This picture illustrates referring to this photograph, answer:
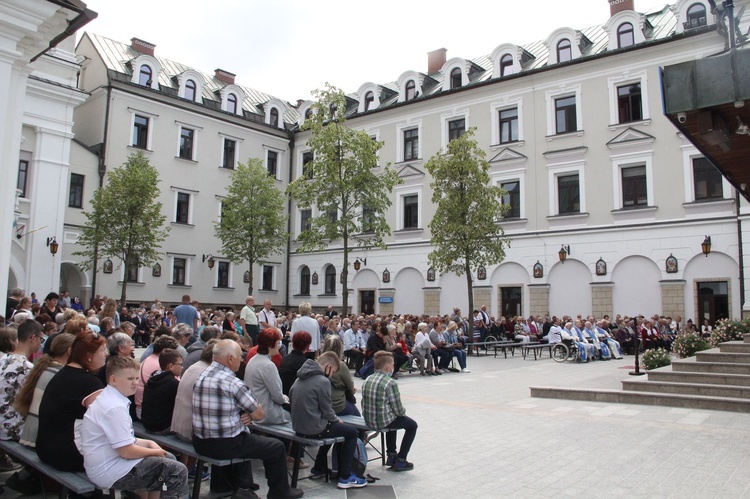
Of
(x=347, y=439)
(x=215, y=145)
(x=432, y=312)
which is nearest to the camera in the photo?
(x=347, y=439)

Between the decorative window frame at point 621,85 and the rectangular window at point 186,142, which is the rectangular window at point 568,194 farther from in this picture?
the rectangular window at point 186,142

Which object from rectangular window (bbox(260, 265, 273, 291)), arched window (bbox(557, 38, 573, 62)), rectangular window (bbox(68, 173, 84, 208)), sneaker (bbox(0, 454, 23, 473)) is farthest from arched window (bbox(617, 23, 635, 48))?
sneaker (bbox(0, 454, 23, 473))

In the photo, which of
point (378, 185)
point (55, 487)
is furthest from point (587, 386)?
point (378, 185)

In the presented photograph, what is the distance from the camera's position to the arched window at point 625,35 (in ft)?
92.4

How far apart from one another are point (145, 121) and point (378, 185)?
15180 millimetres

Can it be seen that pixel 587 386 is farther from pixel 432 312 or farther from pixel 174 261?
pixel 174 261

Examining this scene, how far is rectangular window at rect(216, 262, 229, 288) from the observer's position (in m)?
35.8

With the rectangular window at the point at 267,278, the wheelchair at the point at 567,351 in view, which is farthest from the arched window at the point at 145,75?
the wheelchair at the point at 567,351

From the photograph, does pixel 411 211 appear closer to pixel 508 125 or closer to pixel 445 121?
pixel 445 121

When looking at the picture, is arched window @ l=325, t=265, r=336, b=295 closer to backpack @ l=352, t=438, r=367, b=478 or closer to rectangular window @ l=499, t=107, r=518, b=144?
rectangular window @ l=499, t=107, r=518, b=144

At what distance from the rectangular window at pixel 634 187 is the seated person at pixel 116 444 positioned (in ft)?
88.1

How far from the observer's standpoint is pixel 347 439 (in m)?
6.38

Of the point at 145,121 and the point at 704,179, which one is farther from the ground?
the point at 145,121

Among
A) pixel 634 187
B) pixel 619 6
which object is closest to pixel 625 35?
pixel 619 6
